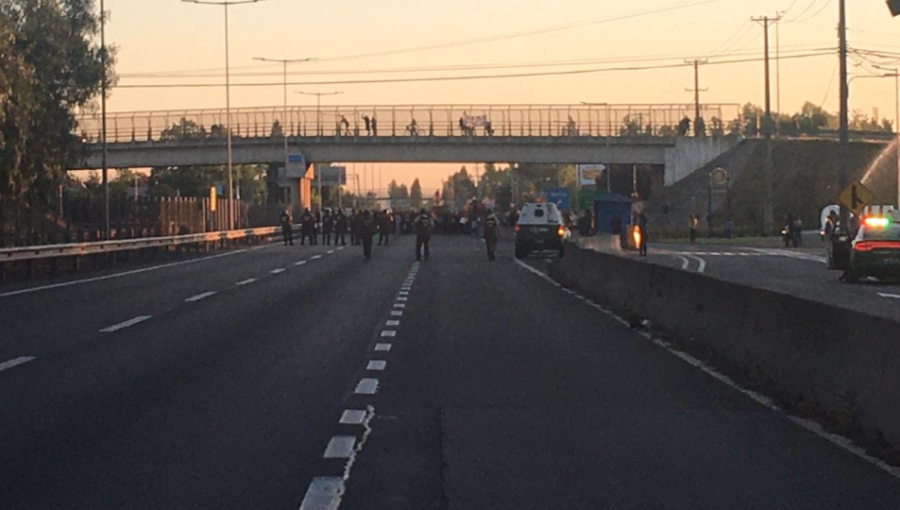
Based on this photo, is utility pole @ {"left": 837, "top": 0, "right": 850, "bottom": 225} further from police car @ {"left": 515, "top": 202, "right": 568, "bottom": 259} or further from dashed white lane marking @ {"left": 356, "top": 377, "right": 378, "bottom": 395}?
dashed white lane marking @ {"left": 356, "top": 377, "right": 378, "bottom": 395}

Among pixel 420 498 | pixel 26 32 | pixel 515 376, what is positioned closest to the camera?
pixel 420 498

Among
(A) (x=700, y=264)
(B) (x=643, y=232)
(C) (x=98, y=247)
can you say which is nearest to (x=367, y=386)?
(C) (x=98, y=247)

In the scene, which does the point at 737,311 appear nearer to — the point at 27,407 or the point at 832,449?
the point at 832,449

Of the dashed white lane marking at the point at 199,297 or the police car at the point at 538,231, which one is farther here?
the police car at the point at 538,231

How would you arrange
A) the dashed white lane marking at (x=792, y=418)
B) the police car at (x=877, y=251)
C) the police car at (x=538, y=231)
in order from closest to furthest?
the dashed white lane marking at (x=792, y=418)
the police car at (x=877, y=251)
the police car at (x=538, y=231)

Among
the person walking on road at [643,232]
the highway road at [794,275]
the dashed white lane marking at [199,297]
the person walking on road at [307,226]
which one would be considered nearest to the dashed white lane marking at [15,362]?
the highway road at [794,275]

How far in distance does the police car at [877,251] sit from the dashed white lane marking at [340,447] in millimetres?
27022

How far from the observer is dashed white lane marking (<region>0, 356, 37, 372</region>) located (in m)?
14.9

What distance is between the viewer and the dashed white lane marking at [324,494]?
800 centimetres

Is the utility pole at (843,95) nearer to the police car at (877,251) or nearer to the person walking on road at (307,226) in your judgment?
the police car at (877,251)

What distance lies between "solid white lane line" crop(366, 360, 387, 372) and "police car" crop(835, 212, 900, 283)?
2228 cm

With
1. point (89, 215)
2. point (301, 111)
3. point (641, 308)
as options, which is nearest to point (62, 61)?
point (89, 215)

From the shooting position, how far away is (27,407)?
11.9 metres

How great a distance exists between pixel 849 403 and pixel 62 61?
57646mm
